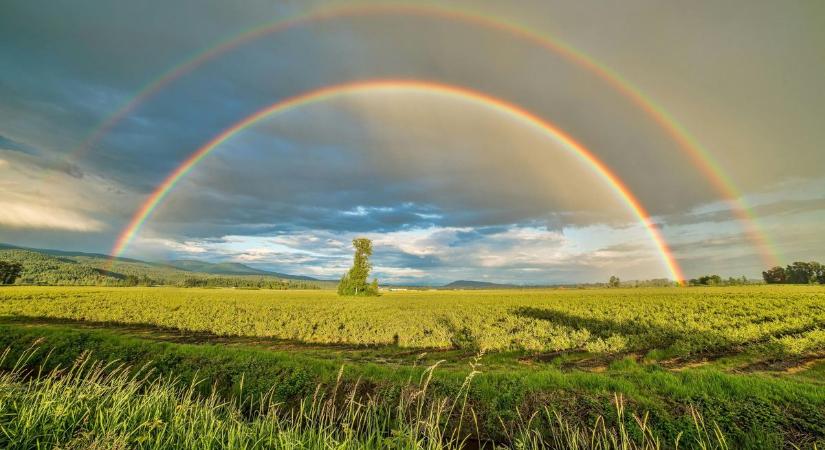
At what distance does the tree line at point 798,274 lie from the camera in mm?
170500

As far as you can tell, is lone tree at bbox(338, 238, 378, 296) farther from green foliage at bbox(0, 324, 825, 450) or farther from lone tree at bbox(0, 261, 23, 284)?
lone tree at bbox(0, 261, 23, 284)

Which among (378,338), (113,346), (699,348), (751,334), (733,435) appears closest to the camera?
(733,435)

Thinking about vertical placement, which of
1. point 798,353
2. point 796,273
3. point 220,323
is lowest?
point 220,323

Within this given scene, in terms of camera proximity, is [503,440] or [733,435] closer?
[733,435]

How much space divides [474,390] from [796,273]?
23751 cm

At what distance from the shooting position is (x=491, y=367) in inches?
777

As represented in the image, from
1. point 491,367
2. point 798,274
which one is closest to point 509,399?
point 491,367

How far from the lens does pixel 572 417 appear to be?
1172 centimetres

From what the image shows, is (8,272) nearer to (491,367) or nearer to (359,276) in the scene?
(359,276)

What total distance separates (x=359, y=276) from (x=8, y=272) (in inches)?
4964

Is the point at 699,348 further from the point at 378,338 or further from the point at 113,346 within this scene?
the point at 113,346

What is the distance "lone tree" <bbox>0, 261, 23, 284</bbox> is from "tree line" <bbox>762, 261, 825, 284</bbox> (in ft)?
1019

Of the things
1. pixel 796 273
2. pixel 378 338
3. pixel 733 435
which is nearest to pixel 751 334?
pixel 733 435

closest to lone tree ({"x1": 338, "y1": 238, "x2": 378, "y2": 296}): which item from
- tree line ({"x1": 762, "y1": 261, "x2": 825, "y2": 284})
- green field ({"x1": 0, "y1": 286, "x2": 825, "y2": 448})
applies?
green field ({"x1": 0, "y1": 286, "x2": 825, "y2": 448})
